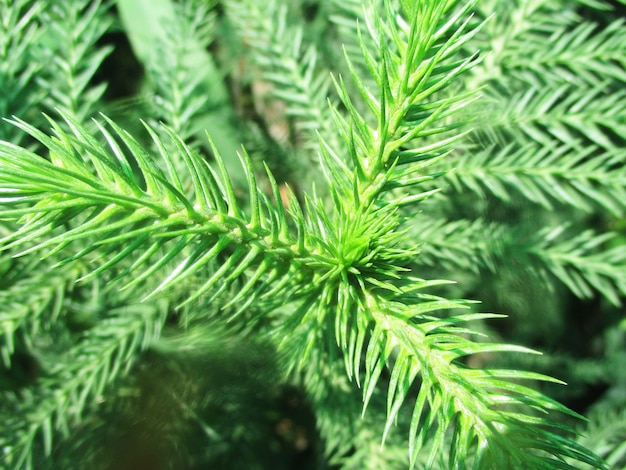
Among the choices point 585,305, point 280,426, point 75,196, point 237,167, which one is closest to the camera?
point 75,196

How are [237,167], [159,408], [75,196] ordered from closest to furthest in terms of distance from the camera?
[75,196] → [159,408] → [237,167]

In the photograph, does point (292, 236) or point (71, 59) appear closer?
point (292, 236)

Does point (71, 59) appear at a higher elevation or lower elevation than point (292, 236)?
higher

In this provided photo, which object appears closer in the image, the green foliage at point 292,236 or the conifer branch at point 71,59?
the green foliage at point 292,236

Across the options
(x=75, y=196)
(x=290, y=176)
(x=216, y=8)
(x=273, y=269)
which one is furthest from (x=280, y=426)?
(x=216, y=8)

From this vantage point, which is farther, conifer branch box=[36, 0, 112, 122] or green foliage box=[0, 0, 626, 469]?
conifer branch box=[36, 0, 112, 122]

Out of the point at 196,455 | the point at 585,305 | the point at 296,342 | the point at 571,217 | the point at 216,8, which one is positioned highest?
the point at 216,8

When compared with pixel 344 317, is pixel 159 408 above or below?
below

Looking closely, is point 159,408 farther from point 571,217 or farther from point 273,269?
point 571,217
